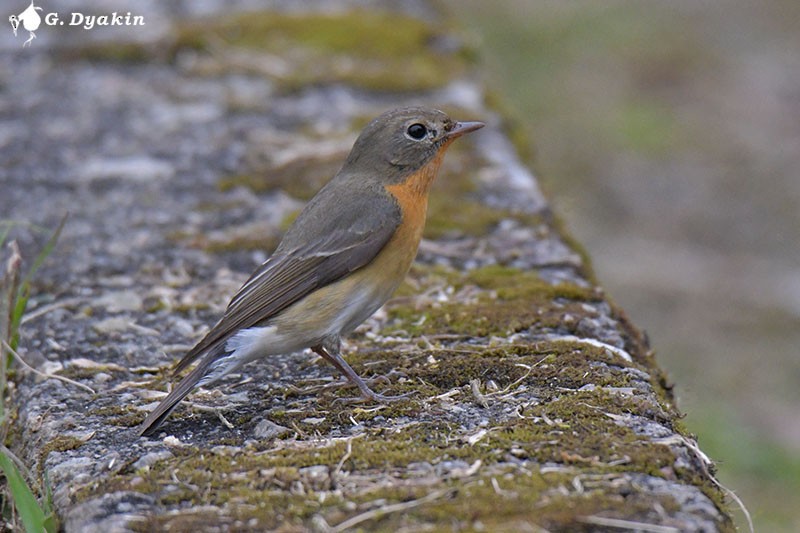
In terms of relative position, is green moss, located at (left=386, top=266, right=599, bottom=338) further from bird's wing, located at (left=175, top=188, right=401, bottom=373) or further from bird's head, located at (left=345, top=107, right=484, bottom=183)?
bird's head, located at (left=345, top=107, right=484, bottom=183)

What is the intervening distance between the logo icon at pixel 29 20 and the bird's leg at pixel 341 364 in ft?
14.8

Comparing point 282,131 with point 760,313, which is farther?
point 760,313

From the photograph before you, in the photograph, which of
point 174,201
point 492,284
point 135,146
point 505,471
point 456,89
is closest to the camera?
point 505,471

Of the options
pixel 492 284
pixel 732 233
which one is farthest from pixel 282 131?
pixel 732 233

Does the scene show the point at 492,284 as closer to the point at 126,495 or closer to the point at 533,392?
the point at 533,392

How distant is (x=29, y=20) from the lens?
8.28 metres

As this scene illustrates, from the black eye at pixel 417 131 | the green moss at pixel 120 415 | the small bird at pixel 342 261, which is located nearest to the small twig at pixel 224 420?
the small bird at pixel 342 261

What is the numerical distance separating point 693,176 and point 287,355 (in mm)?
6080

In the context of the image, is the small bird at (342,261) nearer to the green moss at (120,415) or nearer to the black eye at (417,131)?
the black eye at (417,131)

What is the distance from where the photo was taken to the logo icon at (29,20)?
8125mm

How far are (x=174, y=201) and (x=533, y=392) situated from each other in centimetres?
281

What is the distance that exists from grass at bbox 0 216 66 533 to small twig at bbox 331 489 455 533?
39.8 inches

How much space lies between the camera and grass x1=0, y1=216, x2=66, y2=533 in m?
3.46

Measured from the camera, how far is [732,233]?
9445mm
